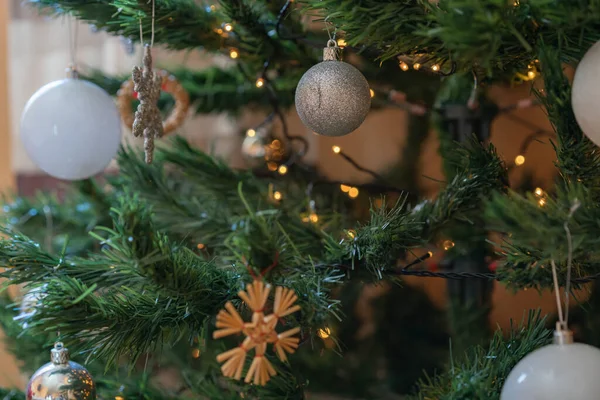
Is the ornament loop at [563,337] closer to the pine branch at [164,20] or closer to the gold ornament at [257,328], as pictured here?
the gold ornament at [257,328]

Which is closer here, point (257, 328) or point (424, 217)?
point (257, 328)

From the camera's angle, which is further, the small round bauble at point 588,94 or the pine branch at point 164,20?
the pine branch at point 164,20

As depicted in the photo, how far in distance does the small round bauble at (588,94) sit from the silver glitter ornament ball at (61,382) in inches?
15.3

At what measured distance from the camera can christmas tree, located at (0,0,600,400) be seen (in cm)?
40

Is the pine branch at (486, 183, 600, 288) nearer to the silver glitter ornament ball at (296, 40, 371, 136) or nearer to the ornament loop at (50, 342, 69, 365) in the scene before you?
the silver glitter ornament ball at (296, 40, 371, 136)

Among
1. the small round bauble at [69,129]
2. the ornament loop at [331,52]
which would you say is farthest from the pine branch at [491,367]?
the small round bauble at [69,129]

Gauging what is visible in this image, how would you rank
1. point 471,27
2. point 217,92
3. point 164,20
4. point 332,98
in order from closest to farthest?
1. point 471,27
2. point 332,98
3. point 164,20
4. point 217,92

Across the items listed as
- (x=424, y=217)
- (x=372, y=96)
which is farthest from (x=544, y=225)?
(x=372, y=96)

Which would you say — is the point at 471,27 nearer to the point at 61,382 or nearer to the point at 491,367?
the point at 491,367

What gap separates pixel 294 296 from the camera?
16.4 inches

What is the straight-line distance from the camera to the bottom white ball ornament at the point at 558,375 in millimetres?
384

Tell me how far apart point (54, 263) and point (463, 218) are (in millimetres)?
314

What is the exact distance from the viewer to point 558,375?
0.39 metres

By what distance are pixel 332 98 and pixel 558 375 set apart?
0.75 feet
